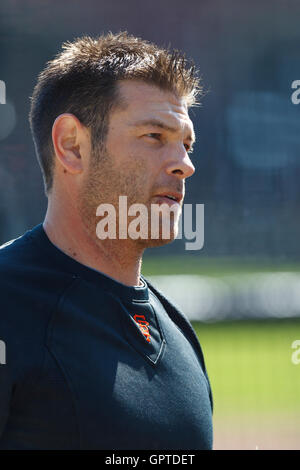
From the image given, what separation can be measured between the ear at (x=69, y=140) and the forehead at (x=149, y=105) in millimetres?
135

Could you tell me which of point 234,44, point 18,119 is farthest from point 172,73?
point 234,44

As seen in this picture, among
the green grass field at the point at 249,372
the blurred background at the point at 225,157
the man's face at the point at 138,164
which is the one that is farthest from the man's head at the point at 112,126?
the blurred background at the point at 225,157

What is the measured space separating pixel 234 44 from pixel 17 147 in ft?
17.5

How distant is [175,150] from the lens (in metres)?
1.78

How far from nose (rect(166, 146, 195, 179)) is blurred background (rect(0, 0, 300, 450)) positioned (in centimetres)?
787

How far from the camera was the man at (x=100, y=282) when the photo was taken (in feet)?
4.64

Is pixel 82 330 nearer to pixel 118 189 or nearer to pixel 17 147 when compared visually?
pixel 118 189

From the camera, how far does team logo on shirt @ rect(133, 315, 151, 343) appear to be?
1675 mm

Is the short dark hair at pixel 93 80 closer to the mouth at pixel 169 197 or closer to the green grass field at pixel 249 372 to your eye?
the mouth at pixel 169 197

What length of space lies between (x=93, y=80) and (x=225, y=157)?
11.6 metres

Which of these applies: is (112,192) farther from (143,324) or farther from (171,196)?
(143,324)

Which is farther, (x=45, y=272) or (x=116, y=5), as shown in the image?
(x=116, y=5)

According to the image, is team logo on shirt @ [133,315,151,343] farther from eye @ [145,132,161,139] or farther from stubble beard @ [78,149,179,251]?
eye @ [145,132,161,139]

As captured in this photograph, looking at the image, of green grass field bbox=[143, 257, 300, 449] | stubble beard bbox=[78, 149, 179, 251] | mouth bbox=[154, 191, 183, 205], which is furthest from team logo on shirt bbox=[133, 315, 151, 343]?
green grass field bbox=[143, 257, 300, 449]
